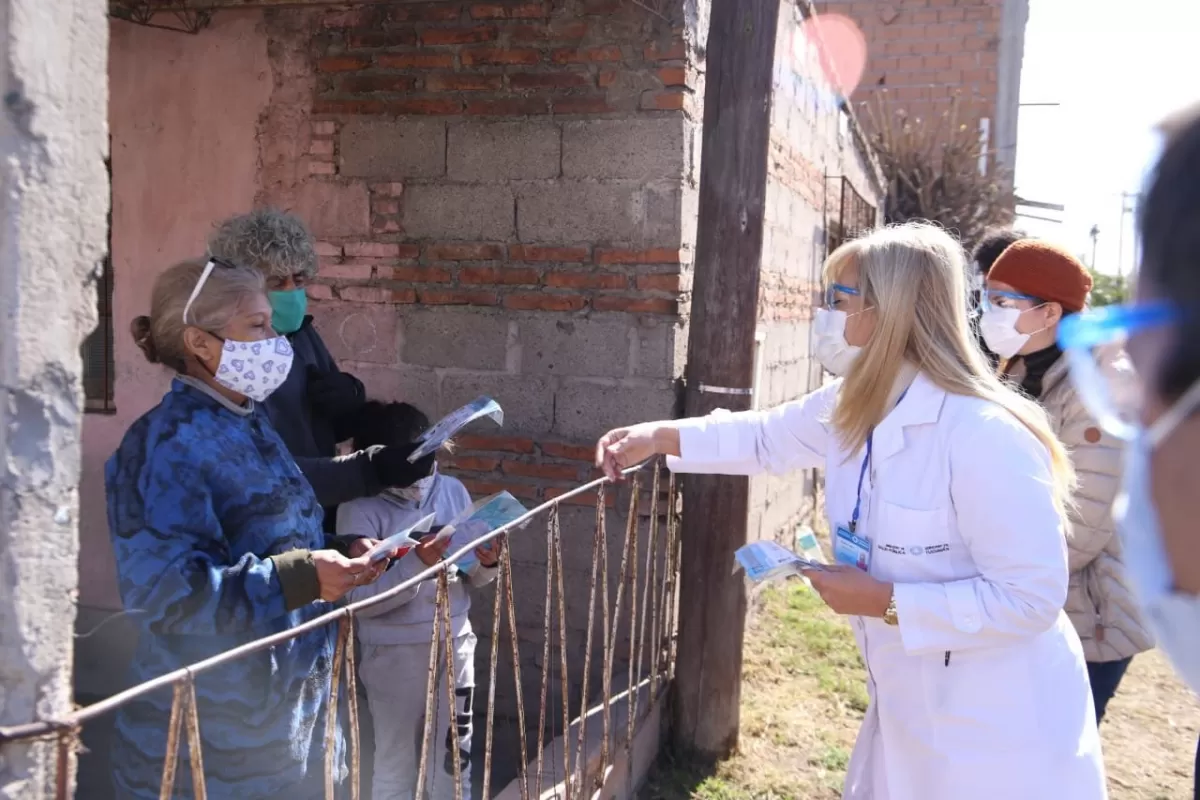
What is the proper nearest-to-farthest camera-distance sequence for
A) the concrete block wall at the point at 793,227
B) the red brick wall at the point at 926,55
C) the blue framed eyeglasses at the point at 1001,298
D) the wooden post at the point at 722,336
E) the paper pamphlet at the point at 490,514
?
the paper pamphlet at the point at 490,514 → the blue framed eyeglasses at the point at 1001,298 → the wooden post at the point at 722,336 → the concrete block wall at the point at 793,227 → the red brick wall at the point at 926,55

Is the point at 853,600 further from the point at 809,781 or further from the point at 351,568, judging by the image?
the point at 809,781

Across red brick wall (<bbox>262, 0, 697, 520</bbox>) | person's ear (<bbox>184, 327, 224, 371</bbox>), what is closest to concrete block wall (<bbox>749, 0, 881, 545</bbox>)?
red brick wall (<bbox>262, 0, 697, 520</bbox>)

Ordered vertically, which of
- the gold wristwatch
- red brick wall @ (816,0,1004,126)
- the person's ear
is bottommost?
the gold wristwatch

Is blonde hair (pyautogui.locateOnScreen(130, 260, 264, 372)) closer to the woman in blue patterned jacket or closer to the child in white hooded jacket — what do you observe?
the woman in blue patterned jacket

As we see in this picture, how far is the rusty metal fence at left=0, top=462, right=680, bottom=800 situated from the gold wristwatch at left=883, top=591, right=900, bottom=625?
839 millimetres

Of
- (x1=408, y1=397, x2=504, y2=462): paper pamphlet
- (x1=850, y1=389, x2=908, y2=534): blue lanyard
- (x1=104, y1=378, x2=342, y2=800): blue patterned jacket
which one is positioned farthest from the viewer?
(x1=408, y1=397, x2=504, y2=462): paper pamphlet

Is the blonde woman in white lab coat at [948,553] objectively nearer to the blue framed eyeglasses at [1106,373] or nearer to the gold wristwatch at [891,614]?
the gold wristwatch at [891,614]

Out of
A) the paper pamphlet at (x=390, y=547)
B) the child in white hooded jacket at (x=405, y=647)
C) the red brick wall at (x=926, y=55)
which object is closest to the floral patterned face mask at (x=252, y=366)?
the paper pamphlet at (x=390, y=547)

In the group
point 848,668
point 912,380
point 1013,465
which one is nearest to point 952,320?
point 912,380

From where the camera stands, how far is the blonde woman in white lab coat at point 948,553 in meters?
1.92

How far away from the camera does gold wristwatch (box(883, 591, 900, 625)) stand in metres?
2.00

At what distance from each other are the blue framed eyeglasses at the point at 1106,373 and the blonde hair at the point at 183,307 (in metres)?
1.69

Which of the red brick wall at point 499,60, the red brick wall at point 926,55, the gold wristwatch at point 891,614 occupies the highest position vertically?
the red brick wall at point 926,55

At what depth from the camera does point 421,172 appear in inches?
Answer: 162
